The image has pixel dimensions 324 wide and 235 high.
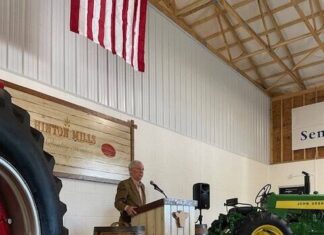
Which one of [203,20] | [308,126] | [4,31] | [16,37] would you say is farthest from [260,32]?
[4,31]

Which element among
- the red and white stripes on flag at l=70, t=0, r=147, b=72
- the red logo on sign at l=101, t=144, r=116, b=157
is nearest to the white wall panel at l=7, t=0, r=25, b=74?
the red and white stripes on flag at l=70, t=0, r=147, b=72

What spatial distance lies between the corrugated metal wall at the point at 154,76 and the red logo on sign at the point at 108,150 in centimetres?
66

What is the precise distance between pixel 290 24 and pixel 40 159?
29.5 feet

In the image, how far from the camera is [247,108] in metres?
11.3

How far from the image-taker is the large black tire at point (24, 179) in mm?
1324

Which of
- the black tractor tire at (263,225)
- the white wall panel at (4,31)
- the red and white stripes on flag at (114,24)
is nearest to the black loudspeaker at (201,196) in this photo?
the black tractor tire at (263,225)

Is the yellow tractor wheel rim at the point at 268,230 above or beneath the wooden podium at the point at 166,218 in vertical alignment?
beneath

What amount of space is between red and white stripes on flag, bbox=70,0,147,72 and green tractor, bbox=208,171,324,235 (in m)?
2.30

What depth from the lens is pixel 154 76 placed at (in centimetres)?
778

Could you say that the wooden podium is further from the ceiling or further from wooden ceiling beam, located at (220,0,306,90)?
wooden ceiling beam, located at (220,0,306,90)

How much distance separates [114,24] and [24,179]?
4.23 meters

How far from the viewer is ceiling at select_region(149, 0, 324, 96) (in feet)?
29.4

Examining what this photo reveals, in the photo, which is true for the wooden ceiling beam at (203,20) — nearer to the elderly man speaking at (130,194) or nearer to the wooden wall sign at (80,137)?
the wooden wall sign at (80,137)

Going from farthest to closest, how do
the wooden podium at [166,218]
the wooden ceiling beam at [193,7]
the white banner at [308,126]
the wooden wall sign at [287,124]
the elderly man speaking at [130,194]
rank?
the wooden wall sign at [287,124] → the white banner at [308,126] → the wooden ceiling beam at [193,7] → the elderly man speaking at [130,194] → the wooden podium at [166,218]
